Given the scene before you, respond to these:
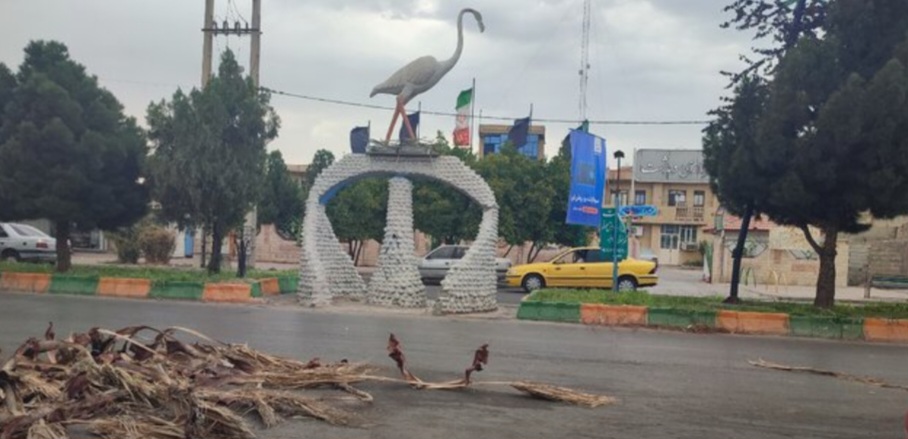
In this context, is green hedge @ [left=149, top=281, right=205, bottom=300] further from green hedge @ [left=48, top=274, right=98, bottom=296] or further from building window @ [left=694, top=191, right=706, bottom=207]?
building window @ [left=694, top=191, right=706, bottom=207]

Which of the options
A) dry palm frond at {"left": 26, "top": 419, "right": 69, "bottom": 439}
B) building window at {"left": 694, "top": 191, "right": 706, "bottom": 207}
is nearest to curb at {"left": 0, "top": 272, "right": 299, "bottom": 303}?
dry palm frond at {"left": 26, "top": 419, "right": 69, "bottom": 439}

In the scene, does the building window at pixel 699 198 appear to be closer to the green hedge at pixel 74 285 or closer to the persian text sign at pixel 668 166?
the persian text sign at pixel 668 166

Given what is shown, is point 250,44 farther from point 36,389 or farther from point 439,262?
point 36,389

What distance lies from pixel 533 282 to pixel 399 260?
326 inches

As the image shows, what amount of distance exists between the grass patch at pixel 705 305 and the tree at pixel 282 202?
23054 mm

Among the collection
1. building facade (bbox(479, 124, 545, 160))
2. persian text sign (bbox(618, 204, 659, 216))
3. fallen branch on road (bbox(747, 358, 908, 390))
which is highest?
building facade (bbox(479, 124, 545, 160))

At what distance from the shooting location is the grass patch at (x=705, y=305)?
17.5 metres

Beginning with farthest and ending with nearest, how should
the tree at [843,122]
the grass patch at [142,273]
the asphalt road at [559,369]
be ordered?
the grass patch at [142,273]
the tree at [843,122]
the asphalt road at [559,369]

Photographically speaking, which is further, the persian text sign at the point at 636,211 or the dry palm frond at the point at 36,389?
the persian text sign at the point at 636,211

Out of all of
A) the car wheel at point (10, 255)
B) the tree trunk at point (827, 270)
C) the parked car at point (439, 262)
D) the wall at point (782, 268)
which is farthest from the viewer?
the wall at point (782, 268)

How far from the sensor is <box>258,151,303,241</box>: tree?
4072 centimetres

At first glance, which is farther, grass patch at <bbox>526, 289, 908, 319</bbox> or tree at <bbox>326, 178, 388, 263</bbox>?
tree at <bbox>326, 178, 388, 263</bbox>

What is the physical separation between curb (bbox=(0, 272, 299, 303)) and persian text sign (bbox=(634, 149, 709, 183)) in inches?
1823

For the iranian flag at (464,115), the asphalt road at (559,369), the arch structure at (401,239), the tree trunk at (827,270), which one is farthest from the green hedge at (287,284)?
the iranian flag at (464,115)
